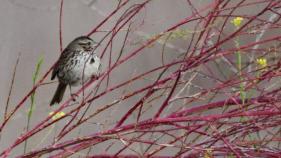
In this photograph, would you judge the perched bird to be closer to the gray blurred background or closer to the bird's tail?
the bird's tail

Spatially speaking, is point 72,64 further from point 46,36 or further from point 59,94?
point 46,36

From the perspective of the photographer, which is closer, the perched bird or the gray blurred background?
the perched bird

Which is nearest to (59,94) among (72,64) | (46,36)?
(72,64)

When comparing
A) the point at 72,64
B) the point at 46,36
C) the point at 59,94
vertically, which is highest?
the point at 46,36

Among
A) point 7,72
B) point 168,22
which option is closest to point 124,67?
point 168,22

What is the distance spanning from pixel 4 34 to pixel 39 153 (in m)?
2.26

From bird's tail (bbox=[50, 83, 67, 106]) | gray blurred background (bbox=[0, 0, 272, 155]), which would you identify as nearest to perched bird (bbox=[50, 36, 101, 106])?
bird's tail (bbox=[50, 83, 67, 106])

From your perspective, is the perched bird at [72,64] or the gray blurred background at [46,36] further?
the gray blurred background at [46,36]

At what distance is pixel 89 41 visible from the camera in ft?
9.29

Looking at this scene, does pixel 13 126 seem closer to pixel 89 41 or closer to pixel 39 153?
pixel 89 41

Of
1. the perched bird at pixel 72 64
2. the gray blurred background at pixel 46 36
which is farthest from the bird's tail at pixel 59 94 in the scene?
the gray blurred background at pixel 46 36

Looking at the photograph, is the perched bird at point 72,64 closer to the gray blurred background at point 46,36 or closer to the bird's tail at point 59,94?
the bird's tail at point 59,94

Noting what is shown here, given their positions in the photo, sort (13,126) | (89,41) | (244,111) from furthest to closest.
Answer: (13,126) < (89,41) < (244,111)

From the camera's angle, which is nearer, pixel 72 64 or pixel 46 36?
pixel 72 64
